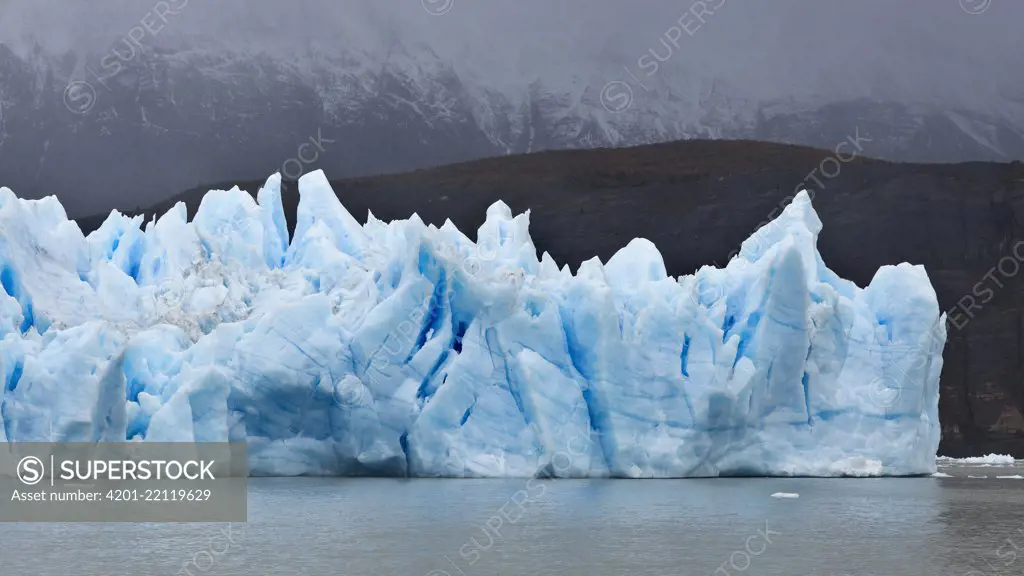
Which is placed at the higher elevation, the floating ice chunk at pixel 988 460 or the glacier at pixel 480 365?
the glacier at pixel 480 365

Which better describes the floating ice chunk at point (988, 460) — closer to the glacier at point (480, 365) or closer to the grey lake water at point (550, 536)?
the glacier at point (480, 365)

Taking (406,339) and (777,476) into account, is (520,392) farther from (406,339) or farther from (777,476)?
(777,476)

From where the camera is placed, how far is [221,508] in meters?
16.1

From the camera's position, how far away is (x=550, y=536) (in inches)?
537

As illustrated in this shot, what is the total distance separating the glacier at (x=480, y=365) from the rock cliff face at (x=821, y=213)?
2131cm

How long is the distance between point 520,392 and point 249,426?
162 inches

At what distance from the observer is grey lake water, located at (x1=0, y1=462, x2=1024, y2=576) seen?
38.1 ft

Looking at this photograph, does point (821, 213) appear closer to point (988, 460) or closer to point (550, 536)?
point (988, 460)

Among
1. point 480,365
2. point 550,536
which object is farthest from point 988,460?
point 550,536

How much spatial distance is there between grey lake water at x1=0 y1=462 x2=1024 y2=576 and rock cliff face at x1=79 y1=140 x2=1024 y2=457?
81.2 feet

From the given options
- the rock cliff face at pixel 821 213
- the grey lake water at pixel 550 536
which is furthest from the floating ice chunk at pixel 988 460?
the grey lake water at pixel 550 536

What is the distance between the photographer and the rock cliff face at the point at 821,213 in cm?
4222

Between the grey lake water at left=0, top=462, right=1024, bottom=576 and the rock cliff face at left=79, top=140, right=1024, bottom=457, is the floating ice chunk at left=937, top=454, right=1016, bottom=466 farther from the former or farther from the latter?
the grey lake water at left=0, top=462, right=1024, bottom=576

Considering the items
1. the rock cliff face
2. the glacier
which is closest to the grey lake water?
the glacier
